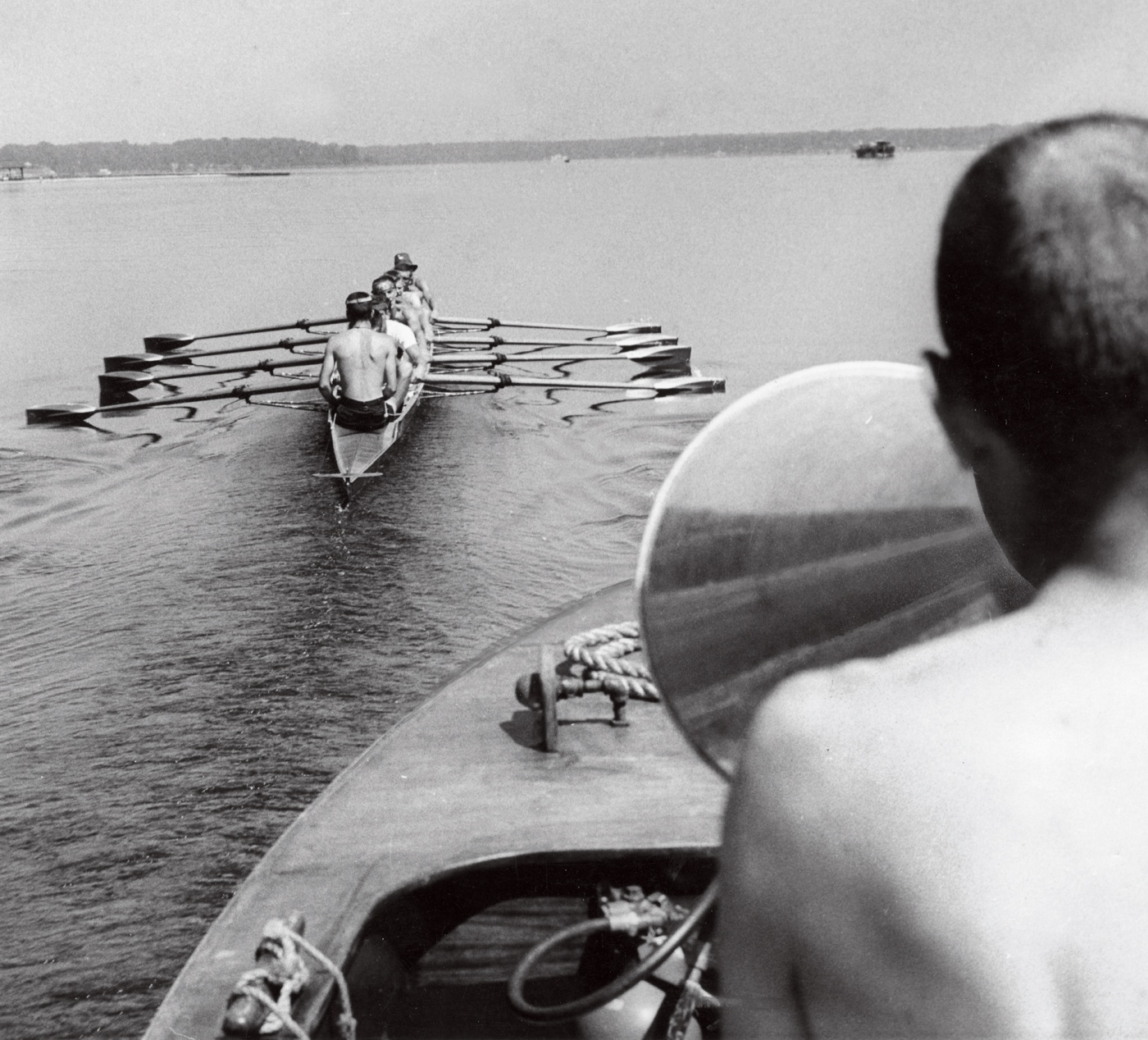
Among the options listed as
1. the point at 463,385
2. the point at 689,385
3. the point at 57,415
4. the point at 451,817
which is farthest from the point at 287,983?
the point at 57,415

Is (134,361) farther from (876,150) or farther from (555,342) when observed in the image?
(876,150)

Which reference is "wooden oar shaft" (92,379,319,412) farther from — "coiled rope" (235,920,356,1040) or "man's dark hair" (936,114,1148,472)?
"man's dark hair" (936,114,1148,472)

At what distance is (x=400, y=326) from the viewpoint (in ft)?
48.0

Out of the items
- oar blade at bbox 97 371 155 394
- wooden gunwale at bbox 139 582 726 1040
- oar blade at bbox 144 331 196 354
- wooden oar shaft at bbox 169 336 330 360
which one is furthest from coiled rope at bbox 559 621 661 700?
oar blade at bbox 144 331 196 354

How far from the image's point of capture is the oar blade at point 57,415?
57.0ft

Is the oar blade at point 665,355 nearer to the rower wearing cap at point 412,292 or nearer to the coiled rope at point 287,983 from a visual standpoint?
the rower wearing cap at point 412,292

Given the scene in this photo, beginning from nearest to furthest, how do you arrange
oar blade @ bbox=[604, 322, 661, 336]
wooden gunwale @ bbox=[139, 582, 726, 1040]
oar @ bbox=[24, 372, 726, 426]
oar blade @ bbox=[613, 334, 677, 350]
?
wooden gunwale @ bbox=[139, 582, 726, 1040]
oar @ bbox=[24, 372, 726, 426]
oar blade @ bbox=[613, 334, 677, 350]
oar blade @ bbox=[604, 322, 661, 336]

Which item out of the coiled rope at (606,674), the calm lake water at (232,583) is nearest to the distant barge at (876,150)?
the calm lake water at (232,583)

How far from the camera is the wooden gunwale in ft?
11.1

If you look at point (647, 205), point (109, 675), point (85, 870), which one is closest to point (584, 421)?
point (109, 675)

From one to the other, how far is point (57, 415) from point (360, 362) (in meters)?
6.95

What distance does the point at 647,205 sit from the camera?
76000 mm

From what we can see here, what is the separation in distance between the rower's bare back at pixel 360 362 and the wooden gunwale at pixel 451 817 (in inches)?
312

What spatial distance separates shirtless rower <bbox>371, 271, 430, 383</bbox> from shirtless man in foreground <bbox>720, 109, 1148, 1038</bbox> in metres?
12.6
